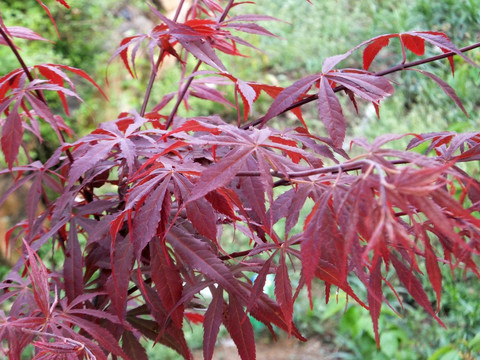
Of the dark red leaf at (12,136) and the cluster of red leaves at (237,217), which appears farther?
the dark red leaf at (12,136)

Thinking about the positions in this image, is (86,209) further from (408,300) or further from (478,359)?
(408,300)

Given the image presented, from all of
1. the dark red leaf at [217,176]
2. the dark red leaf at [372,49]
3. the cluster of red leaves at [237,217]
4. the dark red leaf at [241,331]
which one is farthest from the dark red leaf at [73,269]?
the dark red leaf at [372,49]

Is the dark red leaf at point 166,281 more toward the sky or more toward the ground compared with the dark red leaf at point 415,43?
more toward the ground

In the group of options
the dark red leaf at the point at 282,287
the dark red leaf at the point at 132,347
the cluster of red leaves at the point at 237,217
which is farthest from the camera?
the dark red leaf at the point at 132,347

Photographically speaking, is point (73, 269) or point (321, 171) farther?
point (73, 269)

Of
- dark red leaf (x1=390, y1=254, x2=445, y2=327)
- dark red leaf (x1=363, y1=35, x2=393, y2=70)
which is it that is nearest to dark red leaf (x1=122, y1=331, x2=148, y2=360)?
dark red leaf (x1=390, y1=254, x2=445, y2=327)

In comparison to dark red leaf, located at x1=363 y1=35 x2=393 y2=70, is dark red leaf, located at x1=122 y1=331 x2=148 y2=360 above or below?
below

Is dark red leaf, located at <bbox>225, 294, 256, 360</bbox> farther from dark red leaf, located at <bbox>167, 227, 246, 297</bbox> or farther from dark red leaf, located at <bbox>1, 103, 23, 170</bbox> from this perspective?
dark red leaf, located at <bbox>1, 103, 23, 170</bbox>

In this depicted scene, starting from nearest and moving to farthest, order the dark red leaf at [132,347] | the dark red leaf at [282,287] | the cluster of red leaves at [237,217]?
the cluster of red leaves at [237,217] < the dark red leaf at [282,287] < the dark red leaf at [132,347]

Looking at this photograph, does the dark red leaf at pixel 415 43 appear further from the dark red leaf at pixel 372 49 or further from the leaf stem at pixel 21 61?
the leaf stem at pixel 21 61

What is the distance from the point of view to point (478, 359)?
1.73m

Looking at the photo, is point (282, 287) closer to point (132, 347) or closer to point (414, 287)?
point (414, 287)

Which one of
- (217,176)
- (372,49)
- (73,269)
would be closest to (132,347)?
(73,269)

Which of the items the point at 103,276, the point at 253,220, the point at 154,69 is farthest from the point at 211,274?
the point at 154,69
